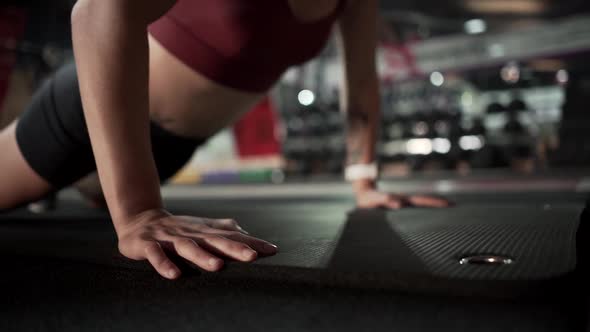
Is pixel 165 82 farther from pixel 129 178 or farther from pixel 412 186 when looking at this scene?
pixel 412 186

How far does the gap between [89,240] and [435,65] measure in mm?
6519

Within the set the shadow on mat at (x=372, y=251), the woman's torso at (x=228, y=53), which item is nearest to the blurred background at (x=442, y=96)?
the woman's torso at (x=228, y=53)

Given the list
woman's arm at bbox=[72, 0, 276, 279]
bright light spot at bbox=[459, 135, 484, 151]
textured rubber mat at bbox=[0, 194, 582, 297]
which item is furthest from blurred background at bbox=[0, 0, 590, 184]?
woman's arm at bbox=[72, 0, 276, 279]

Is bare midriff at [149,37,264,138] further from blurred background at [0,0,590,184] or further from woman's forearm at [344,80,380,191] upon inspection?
blurred background at [0,0,590,184]

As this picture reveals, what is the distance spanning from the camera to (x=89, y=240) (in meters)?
0.83

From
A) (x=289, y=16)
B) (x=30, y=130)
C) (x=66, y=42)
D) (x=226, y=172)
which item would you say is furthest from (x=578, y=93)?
(x=66, y=42)

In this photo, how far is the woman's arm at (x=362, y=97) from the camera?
129 cm

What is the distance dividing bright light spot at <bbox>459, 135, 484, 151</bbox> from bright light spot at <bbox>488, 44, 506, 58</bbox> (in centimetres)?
170

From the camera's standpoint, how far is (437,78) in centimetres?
673

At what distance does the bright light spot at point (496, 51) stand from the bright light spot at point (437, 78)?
2.38 ft

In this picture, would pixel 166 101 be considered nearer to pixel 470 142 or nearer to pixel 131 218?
pixel 131 218

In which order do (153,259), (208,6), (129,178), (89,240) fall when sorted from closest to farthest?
(153,259)
(129,178)
(89,240)
(208,6)

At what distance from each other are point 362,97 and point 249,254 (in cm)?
94

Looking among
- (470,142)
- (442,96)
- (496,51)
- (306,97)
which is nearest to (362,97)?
(470,142)
